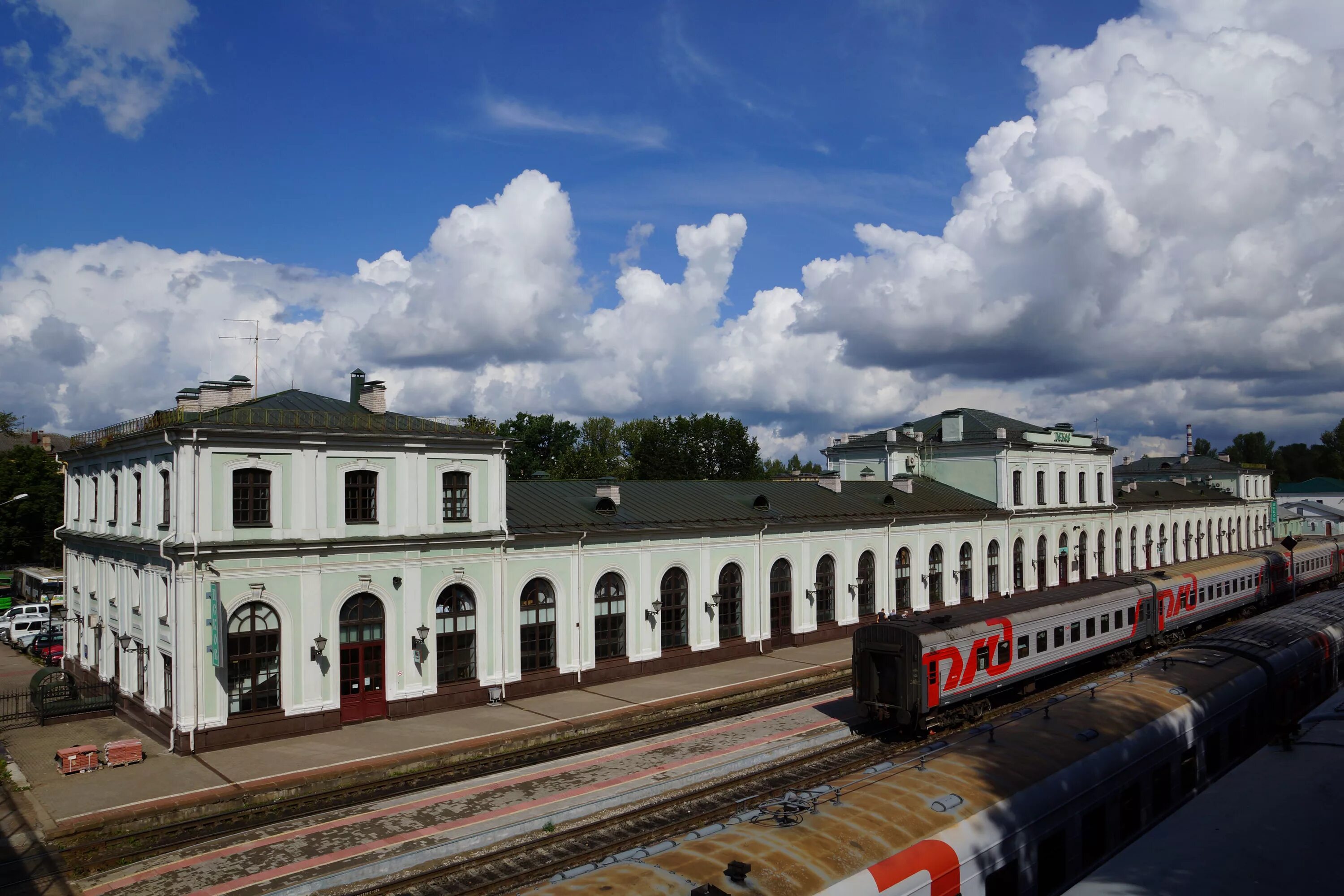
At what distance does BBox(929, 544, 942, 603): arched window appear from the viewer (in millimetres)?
44469

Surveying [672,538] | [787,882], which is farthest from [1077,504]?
[787,882]

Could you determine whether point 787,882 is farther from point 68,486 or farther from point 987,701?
point 68,486

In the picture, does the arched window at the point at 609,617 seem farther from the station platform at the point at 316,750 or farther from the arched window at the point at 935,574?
the arched window at the point at 935,574

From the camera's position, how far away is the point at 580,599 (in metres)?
30.5

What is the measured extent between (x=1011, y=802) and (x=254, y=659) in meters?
20.2

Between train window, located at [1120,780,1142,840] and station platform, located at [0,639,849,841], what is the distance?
14.7m

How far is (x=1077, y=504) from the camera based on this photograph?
2205 inches

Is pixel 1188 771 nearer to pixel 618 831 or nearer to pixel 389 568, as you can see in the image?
pixel 618 831

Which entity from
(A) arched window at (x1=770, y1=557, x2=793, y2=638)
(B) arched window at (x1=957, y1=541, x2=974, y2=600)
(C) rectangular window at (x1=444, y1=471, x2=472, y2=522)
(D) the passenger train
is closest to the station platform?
(A) arched window at (x1=770, y1=557, x2=793, y2=638)

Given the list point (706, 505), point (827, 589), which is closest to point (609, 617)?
point (706, 505)

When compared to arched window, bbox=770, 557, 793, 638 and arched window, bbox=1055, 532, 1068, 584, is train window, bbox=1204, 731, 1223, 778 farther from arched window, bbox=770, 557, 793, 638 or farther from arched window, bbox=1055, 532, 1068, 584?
arched window, bbox=1055, 532, 1068, 584

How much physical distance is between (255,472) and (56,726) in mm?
10836

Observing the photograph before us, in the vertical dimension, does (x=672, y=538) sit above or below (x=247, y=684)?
above

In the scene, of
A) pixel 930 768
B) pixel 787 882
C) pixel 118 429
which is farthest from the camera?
pixel 118 429
